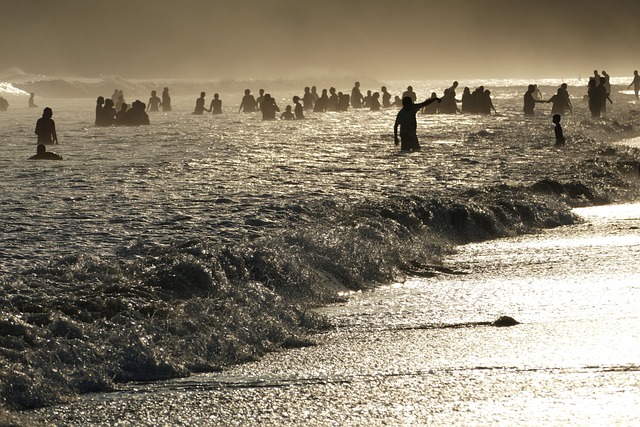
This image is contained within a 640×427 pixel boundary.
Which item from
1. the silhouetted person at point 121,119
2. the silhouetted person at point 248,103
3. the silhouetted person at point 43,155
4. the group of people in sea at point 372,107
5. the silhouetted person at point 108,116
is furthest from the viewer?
the silhouetted person at point 248,103

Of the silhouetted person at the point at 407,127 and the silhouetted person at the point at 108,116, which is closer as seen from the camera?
the silhouetted person at the point at 407,127

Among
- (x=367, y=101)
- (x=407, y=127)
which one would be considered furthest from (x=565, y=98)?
(x=407, y=127)

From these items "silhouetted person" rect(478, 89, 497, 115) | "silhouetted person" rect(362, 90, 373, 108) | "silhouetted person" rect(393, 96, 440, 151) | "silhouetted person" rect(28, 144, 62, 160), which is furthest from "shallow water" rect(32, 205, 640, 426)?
"silhouetted person" rect(362, 90, 373, 108)

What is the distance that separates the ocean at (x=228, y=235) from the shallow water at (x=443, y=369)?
13 cm

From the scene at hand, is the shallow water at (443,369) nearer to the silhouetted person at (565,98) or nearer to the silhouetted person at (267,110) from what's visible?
the silhouetted person at (267,110)

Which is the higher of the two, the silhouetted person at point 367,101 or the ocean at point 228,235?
the silhouetted person at point 367,101

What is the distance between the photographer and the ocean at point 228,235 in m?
6.01

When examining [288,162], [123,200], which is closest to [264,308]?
[123,200]

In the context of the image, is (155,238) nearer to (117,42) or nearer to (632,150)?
(632,150)

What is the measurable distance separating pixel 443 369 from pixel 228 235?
4.58m

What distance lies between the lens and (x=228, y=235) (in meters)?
10.0

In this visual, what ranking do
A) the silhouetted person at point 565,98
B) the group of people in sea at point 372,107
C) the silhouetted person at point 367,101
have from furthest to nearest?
1. the silhouetted person at point 367,101
2. the silhouetted person at point 565,98
3. the group of people in sea at point 372,107

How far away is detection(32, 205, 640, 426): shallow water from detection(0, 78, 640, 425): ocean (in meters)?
0.13

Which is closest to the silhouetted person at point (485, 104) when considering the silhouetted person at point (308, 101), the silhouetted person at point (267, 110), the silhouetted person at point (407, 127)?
the silhouetted person at point (267, 110)
